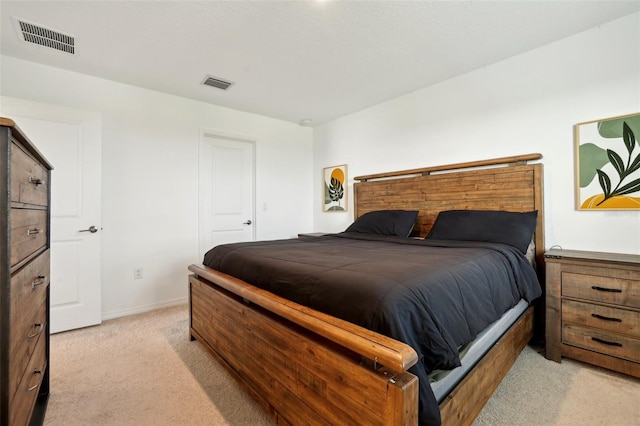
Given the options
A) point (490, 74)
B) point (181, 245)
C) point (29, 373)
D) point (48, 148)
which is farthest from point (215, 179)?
point (490, 74)

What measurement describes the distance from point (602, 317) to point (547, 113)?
1581 mm

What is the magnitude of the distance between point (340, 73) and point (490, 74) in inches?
54.8

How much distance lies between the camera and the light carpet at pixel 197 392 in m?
1.46

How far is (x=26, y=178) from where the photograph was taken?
107 cm

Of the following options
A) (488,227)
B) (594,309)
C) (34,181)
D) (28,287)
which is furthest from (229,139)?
(594,309)

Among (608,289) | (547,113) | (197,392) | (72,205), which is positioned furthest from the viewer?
(72,205)

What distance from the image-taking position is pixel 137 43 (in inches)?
91.4

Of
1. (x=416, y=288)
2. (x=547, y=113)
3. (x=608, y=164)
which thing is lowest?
(x=416, y=288)

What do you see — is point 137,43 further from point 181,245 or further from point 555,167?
point 555,167

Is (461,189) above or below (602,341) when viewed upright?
above

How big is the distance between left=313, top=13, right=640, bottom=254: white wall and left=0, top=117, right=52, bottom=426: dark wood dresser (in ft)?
10.2

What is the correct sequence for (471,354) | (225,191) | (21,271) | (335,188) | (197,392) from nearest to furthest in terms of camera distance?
(21,271)
(471,354)
(197,392)
(225,191)
(335,188)

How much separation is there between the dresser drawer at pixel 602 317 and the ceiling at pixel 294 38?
199cm

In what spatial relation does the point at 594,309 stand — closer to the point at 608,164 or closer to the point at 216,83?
the point at 608,164
